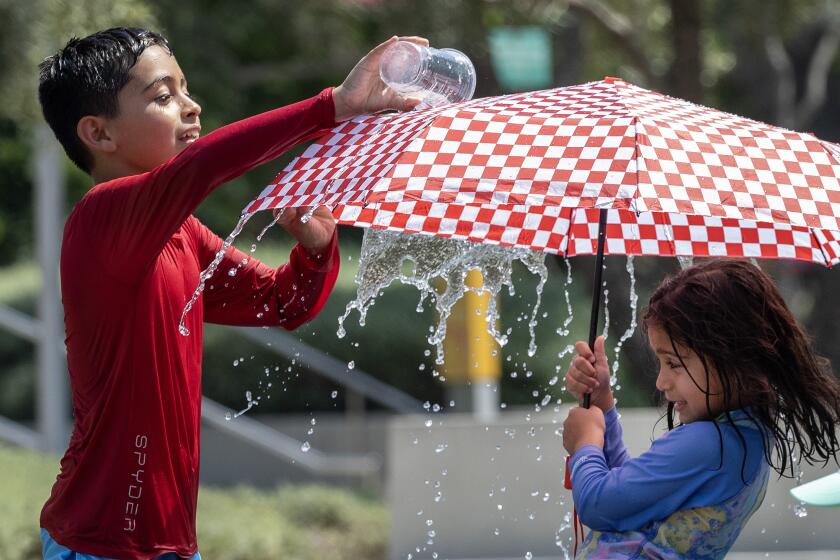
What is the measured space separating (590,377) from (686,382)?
28 cm

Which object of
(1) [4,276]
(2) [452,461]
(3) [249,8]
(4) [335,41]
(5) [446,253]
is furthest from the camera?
(1) [4,276]

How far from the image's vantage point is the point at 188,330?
9.40ft

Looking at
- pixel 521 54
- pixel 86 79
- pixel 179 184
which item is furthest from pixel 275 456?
pixel 179 184

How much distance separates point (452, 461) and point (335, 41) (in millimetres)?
2721

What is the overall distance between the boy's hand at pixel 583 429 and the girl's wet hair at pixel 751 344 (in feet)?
0.81

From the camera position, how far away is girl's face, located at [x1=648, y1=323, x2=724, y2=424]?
2.75 m

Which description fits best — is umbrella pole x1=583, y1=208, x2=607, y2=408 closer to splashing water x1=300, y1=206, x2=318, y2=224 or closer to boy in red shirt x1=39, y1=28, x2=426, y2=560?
boy in red shirt x1=39, y1=28, x2=426, y2=560

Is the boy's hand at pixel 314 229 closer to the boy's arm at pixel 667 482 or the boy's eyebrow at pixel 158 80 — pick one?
the boy's eyebrow at pixel 158 80

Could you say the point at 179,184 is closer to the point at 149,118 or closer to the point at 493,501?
the point at 149,118

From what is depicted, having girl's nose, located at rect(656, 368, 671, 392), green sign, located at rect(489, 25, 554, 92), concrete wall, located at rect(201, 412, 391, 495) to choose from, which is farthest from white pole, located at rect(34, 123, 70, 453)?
girl's nose, located at rect(656, 368, 671, 392)

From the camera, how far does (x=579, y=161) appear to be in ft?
8.67

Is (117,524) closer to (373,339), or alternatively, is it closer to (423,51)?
(423,51)

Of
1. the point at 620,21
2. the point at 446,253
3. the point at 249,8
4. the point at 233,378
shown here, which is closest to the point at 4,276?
the point at 233,378

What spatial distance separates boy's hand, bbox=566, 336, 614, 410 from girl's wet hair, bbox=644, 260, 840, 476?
199 millimetres
